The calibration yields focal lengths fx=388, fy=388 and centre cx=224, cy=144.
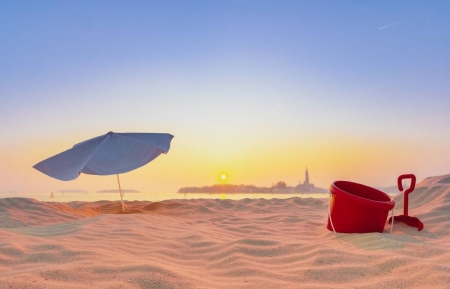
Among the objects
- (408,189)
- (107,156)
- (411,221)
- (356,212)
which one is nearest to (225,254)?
(356,212)

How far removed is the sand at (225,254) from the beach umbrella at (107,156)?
1.20 meters

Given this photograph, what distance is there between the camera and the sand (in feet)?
8.91

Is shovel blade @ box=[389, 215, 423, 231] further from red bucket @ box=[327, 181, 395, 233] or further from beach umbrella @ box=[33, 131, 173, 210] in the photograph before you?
beach umbrella @ box=[33, 131, 173, 210]

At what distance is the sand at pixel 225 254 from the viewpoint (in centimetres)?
272

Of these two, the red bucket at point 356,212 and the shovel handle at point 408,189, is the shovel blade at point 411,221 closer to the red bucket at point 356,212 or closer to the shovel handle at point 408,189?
the shovel handle at point 408,189

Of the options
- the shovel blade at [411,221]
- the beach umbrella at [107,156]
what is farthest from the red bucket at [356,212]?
the beach umbrella at [107,156]

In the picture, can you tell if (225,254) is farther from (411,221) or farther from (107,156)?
(107,156)

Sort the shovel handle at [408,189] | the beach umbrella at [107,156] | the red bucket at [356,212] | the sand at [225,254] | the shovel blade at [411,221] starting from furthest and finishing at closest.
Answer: the beach umbrella at [107,156] → the shovel handle at [408,189] → the shovel blade at [411,221] → the red bucket at [356,212] → the sand at [225,254]

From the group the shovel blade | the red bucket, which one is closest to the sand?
the shovel blade

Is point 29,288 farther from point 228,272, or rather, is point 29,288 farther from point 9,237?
point 9,237

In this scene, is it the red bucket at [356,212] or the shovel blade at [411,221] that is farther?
the shovel blade at [411,221]

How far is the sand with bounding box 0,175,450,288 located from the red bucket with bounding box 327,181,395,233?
20 centimetres

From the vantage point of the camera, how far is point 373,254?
3.38m

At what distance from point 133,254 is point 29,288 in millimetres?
1316
